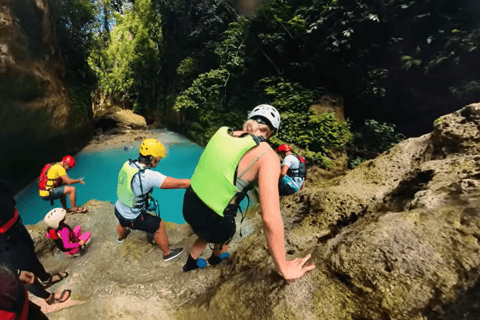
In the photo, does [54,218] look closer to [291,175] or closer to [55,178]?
[55,178]

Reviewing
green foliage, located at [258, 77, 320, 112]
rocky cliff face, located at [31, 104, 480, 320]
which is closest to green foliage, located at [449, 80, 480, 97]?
green foliage, located at [258, 77, 320, 112]

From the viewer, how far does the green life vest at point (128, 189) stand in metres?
3.26

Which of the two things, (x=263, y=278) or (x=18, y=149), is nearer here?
(x=263, y=278)

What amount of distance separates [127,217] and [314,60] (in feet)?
32.5

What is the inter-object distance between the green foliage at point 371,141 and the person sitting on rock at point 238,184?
27.2 feet

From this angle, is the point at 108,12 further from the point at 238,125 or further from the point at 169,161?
the point at 238,125

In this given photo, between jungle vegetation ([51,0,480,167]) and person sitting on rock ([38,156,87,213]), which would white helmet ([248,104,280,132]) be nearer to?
person sitting on rock ([38,156,87,213])

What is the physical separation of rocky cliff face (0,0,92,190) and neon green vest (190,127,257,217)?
378 inches

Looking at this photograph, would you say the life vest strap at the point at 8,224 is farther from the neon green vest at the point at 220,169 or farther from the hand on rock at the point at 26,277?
the neon green vest at the point at 220,169

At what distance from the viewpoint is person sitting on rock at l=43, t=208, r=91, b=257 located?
380cm

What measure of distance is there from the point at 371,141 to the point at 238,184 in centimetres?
913

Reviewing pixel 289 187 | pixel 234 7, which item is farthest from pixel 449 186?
pixel 234 7

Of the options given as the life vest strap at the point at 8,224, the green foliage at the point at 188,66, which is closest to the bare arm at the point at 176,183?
the life vest strap at the point at 8,224

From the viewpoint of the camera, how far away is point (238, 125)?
507 inches
